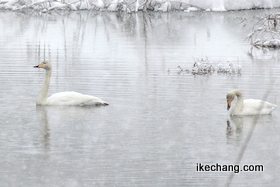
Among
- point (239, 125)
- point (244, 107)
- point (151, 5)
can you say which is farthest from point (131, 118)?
point (151, 5)

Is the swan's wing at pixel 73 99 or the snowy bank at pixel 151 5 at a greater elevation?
the snowy bank at pixel 151 5

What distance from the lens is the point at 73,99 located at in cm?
1192

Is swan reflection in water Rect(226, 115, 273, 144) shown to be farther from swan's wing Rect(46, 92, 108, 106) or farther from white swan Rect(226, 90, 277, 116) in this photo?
swan's wing Rect(46, 92, 108, 106)

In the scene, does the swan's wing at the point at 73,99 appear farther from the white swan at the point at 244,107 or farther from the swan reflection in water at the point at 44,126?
the white swan at the point at 244,107

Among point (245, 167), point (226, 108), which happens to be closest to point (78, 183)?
point (245, 167)

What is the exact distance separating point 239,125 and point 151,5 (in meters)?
30.3

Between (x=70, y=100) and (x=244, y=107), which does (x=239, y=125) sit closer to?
(x=244, y=107)

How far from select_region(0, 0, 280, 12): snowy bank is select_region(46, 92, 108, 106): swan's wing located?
27.3 meters

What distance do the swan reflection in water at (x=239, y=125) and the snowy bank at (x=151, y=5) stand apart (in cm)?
2803

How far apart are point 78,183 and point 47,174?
20.2 inches

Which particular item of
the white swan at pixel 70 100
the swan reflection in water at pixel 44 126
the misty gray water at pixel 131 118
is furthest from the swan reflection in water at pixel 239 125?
the swan reflection in water at pixel 44 126

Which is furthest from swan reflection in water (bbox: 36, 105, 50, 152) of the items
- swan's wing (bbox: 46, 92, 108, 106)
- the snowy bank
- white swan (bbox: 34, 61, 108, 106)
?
the snowy bank

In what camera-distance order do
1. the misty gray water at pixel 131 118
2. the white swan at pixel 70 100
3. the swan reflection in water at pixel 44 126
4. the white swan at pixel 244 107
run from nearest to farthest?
the misty gray water at pixel 131 118, the swan reflection in water at pixel 44 126, the white swan at pixel 244 107, the white swan at pixel 70 100

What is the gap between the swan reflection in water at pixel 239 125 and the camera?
9.72 m
